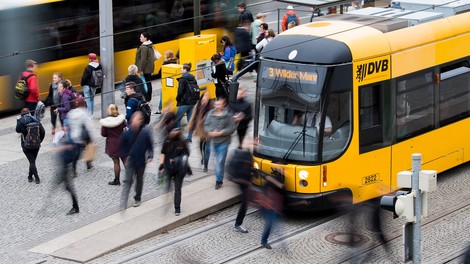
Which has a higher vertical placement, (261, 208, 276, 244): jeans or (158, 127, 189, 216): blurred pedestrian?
(158, 127, 189, 216): blurred pedestrian

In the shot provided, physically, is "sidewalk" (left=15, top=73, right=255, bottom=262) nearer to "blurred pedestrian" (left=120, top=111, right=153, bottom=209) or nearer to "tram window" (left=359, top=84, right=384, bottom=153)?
"blurred pedestrian" (left=120, top=111, right=153, bottom=209)

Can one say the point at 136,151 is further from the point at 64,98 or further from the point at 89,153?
the point at 64,98

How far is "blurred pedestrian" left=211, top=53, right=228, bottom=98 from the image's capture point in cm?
2130

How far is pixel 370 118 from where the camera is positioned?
15.8 m

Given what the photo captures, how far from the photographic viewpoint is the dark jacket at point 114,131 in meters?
17.1

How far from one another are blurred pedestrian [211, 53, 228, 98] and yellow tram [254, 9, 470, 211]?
4.79m

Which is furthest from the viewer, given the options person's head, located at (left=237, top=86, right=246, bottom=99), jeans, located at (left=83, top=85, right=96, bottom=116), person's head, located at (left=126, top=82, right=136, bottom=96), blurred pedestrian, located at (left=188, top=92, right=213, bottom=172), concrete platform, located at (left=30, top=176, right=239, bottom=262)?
jeans, located at (left=83, top=85, right=96, bottom=116)

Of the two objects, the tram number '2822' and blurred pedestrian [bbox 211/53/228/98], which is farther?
blurred pedestrian [bbox 211/53/228/98]

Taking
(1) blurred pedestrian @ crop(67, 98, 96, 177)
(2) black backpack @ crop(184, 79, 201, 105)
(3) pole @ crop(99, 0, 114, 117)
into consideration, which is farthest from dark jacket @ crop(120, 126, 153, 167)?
(3) pole @ crop(99, 0, 114, 117)

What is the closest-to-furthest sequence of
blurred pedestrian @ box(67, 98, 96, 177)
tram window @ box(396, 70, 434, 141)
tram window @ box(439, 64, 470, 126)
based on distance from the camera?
blurred pedestrian @ box(67, 98, 96, 177) < tram window @ box(396, 70, 434, 141) < tram window @ box(439, 64, 470, 126)

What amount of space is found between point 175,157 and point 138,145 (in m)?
0.58

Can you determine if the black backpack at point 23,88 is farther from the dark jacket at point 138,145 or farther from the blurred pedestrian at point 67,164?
the dark jacket at point 138,145

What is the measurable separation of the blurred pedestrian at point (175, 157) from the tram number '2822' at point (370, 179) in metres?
2.66

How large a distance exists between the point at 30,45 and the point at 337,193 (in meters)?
10.1
